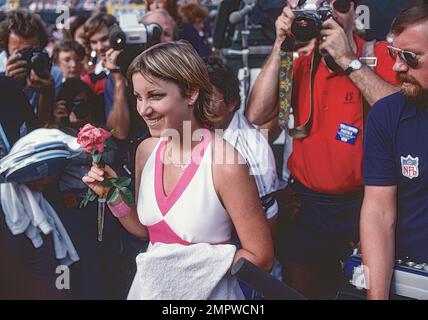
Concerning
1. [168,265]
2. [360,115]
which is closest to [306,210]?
[360,115]

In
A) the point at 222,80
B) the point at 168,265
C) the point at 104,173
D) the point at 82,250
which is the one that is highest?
the point at 222,80

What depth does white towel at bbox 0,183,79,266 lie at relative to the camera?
2.09 meters

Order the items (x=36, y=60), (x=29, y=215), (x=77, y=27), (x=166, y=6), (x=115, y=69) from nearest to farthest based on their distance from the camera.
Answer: (x=29, y=215) < (x=115, y=69) < (x=36, y=60) < (x=166, y=6) < (x=77, y=27)

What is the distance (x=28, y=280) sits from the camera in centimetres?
208

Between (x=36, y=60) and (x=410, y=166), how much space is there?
63.9 inches

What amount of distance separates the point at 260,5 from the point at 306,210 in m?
1.10

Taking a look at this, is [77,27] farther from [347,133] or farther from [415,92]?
[415,92]

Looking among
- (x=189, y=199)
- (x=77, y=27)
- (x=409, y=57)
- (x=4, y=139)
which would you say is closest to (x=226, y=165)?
(x=189, y=199)

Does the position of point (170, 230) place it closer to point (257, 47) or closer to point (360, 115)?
point (360, 115)

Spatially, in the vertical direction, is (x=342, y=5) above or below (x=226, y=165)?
above

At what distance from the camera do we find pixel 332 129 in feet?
6.51

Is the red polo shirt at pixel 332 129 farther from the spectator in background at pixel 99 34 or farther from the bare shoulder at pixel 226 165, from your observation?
the spectator in background at pixel 99 34

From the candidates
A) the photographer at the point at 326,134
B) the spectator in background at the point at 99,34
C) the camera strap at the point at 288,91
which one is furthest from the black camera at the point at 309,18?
the spectator in background at the point at 99,34

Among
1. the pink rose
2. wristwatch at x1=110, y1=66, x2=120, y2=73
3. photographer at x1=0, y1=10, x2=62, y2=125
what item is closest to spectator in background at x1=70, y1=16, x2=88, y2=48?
photographer at x1=0, y1=10, x2=62, y2=125
